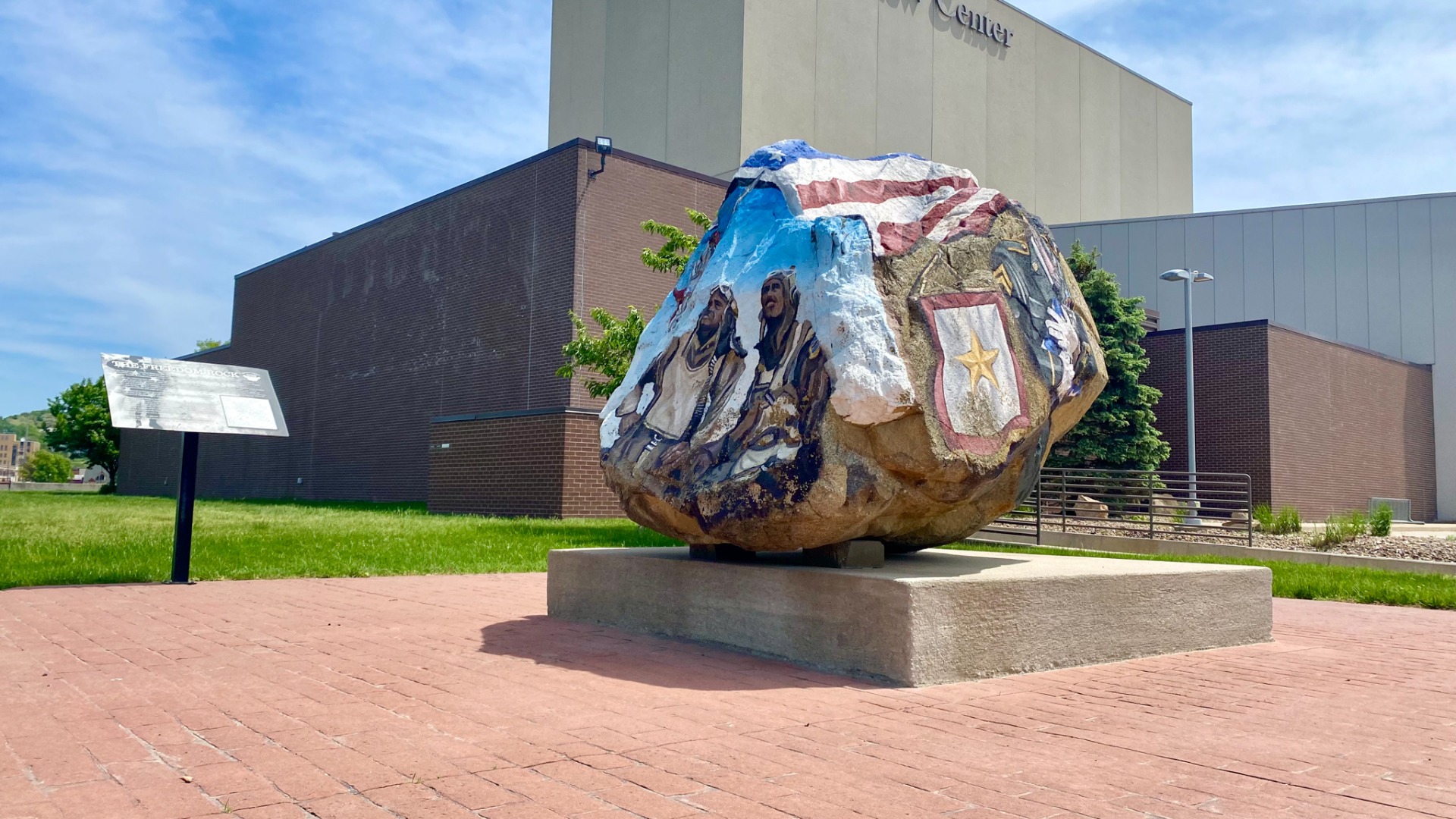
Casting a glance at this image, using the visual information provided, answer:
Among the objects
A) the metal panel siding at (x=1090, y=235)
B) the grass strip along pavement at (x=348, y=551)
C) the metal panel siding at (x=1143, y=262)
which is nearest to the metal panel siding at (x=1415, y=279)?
the metal panel siding at (x=1143, y=262)

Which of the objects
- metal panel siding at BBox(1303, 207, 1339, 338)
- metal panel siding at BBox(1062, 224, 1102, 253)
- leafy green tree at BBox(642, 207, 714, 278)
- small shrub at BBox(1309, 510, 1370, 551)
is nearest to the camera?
leafy green tree at BBox(642, 207, 714, 278)

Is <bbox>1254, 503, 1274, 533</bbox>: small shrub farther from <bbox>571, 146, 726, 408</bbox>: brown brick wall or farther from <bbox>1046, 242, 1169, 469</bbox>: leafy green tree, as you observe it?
<bbox>571, 146, 726, 408</bbox>: brown brick wall

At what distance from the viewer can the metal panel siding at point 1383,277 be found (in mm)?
33094

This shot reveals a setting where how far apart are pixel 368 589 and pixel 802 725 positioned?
6.26 metres

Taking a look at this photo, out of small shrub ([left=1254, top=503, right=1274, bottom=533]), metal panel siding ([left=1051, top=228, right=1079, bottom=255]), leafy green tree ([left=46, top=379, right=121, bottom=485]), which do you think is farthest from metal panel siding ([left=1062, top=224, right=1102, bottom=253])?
leafy green tree ([left=46, top=379, right=121, bottom=485])

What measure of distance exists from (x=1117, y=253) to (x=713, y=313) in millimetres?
32140

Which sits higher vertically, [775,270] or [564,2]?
[564,2]

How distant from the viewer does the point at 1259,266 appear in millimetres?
34281

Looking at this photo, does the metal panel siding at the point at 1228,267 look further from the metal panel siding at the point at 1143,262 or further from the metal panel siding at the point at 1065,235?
the metal panel siding at the point at 1065,235

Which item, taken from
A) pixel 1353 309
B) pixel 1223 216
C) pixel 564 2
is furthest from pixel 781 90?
pixel 1353 309

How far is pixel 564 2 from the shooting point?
39.2 metres

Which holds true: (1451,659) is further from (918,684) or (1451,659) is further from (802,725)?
(802,725)

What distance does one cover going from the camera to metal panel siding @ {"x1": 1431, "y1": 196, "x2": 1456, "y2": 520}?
3259 cm

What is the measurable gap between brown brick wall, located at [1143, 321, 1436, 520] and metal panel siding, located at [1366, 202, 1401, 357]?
1.14 metres
